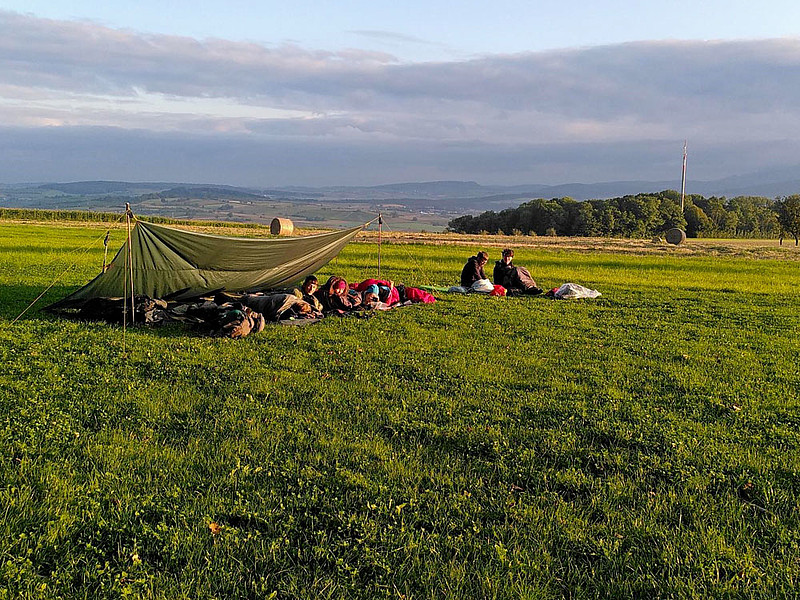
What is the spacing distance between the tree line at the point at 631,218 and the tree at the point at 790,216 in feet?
77.3

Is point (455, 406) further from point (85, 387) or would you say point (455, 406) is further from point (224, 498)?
point (85, 387)

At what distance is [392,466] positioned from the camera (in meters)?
5.01

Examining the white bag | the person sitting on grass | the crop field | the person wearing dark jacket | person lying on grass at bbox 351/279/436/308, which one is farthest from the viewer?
the person wearing dark jacket

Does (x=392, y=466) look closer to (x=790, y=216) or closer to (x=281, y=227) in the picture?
(x=281, y=227)

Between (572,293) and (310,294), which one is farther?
(572,293)

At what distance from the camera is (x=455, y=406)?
6.51 meters

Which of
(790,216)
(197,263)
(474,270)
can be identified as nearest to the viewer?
(197,263)

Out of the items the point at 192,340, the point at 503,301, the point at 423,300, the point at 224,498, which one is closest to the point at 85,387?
the point at 192,340

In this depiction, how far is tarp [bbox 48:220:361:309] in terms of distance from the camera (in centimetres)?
1127

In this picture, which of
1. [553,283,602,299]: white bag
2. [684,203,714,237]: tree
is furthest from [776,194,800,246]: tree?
[553,283,602,299]: white bag

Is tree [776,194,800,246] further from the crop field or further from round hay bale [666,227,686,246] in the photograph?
the crop field

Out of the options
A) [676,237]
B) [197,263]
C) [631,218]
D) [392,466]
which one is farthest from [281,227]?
[631,218]

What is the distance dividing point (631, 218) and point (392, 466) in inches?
3379

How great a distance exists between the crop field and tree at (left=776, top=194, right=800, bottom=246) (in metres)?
53.5
